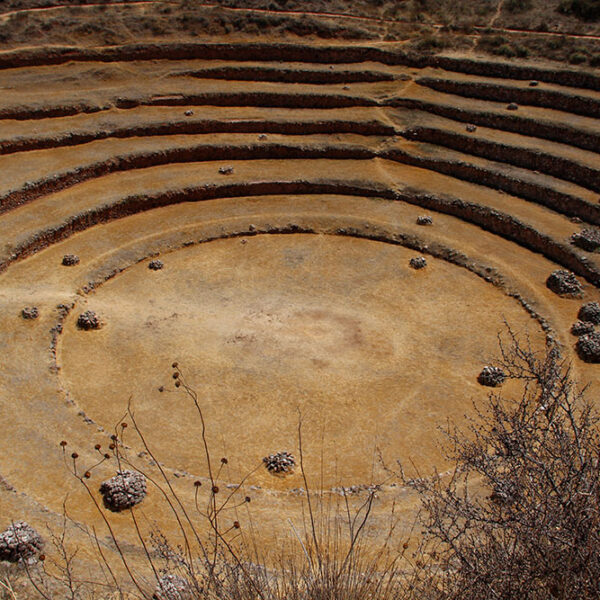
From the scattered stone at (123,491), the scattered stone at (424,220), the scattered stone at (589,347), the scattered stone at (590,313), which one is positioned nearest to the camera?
the scattered stone at (123,491)

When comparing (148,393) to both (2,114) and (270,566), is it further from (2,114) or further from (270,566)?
(2,114)

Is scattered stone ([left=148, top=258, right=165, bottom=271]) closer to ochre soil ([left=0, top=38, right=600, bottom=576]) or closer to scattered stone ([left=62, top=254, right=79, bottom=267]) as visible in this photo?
ochre soil ([left=0, top=38, right=600, bottom=576])

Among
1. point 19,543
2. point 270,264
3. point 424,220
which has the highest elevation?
point 424,220

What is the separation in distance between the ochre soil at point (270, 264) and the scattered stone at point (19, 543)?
1.20m

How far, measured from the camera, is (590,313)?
3100 cm

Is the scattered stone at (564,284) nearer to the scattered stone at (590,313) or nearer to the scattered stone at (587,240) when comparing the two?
the scattered stone at (590,313)

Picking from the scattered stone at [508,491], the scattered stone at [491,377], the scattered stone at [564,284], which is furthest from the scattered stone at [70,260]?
the scattered stone at [508,491]

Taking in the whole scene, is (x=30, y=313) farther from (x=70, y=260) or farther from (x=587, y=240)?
(x=587, y=240)

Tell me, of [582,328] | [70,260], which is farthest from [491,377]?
[70,260]

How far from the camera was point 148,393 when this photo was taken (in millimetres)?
27219

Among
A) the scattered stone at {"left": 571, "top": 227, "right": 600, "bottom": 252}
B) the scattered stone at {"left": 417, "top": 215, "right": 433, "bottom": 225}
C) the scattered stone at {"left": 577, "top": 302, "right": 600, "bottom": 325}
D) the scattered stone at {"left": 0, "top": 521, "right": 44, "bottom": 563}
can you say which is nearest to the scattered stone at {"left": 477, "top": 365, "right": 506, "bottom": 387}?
the scattered stone at {"left": 577, "top": 302, "right": 600, "bottom": 325}

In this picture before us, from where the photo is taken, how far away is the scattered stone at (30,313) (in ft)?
97.9

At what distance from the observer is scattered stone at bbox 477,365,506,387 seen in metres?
27.9

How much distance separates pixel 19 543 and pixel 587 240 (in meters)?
30.3
